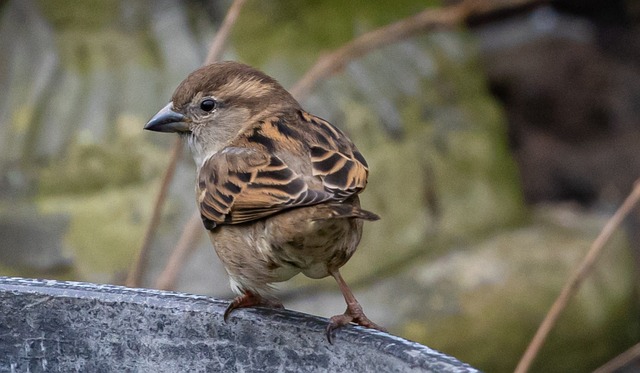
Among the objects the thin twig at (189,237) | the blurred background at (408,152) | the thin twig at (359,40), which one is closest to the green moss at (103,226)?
the blurred background at (408,152)

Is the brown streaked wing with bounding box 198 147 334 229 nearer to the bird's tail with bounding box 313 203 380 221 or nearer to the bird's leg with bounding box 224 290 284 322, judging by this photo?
the bird's tail with bounding box 313 203 380 221

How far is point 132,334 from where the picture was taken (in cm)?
226

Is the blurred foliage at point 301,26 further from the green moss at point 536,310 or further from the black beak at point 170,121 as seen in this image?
the black beak at point 170,121

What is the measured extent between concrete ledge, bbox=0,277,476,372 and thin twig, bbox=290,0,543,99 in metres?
1.97

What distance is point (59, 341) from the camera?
7.46 feet

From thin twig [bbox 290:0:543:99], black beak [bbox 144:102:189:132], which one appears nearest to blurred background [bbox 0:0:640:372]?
thin twig [bbox 290:0:543:99]

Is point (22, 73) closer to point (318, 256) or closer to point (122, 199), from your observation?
point (122, 199)

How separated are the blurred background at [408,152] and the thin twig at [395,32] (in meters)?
0.15

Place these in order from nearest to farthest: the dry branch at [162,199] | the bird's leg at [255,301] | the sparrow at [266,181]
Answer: the sparrow at [266,181], the bird's leg at [255,301], the dry branch at [162,199]

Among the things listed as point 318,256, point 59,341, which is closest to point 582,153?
point 318,256

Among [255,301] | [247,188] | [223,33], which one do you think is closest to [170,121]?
[223,33]

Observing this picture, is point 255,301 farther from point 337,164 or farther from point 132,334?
point 132,334

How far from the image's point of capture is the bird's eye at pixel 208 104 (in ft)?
11.7

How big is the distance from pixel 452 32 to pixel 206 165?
120 inches
